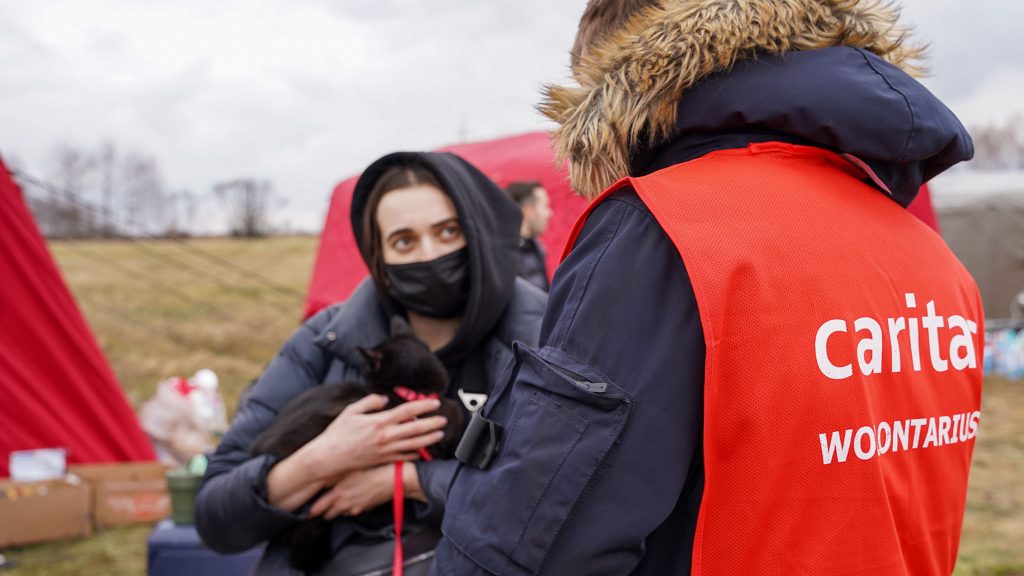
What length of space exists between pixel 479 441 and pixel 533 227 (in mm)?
4147

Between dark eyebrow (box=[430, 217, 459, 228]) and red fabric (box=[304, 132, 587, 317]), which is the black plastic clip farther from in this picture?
red fabric (box=[304, 132, 587, 317])

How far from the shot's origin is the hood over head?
1.08 m

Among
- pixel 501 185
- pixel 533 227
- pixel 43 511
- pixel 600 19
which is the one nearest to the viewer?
pixel 600 19

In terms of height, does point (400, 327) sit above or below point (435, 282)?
below

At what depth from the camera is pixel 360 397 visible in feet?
7.19

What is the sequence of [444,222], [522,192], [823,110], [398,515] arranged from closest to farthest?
[823,110] → [398,515] → [444,222] → [522,192]

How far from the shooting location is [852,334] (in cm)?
102

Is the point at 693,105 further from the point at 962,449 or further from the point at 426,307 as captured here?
the point at 426,307

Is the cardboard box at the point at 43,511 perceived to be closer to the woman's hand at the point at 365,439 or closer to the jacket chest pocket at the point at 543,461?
the woman's hand at the point at 365,439

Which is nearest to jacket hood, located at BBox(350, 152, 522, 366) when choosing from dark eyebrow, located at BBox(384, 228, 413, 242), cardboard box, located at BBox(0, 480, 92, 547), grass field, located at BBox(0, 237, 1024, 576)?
dark eyebrow, located at BBox(384, 228, 413, 242)

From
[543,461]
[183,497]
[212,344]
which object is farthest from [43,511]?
[212,344]

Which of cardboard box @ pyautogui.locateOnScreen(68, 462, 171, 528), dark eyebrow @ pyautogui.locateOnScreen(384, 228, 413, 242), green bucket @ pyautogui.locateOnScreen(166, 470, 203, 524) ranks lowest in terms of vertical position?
cardboard box @ pyautogui.locateOnScreen(68, 462, 171, 528)

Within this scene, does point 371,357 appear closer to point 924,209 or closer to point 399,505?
point 399,505

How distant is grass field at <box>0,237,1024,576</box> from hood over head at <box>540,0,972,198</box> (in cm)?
450
